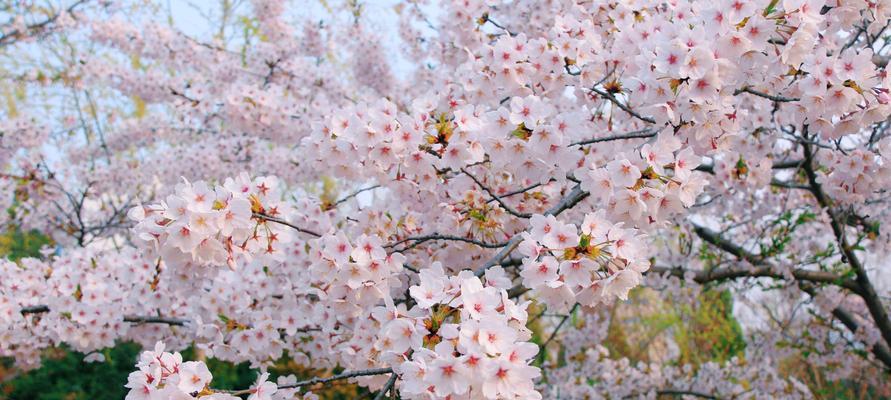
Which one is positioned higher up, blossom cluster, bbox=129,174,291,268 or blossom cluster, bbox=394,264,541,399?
blossom cluster, bbox=129,174,291,268

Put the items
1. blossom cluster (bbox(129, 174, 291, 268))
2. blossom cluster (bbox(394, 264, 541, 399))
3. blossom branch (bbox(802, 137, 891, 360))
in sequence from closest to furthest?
blossom cluster (bbox(394, 264, 541, 399)) → blossom cluster (bbox(129, 174, 291, 268)) → blossom branch (bbox(802, 137, 891, 360))

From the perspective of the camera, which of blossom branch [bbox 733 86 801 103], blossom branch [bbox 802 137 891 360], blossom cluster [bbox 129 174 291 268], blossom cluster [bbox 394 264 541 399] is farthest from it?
blossom branch [bbox 802 137 891 360]

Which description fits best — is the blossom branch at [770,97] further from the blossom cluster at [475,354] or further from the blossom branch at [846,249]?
the blossom branch at [846,249]

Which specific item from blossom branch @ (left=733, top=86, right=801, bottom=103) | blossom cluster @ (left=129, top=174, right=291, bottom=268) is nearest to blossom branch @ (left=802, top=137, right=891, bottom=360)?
blossom branch @ (left=733, top=86, right=801, bottom=103)

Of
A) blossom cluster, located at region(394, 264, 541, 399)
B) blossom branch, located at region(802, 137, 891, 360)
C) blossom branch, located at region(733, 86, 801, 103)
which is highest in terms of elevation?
blossom branch, located at region(802, 137, 891, 360)

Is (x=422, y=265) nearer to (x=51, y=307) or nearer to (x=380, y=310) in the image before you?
(x=380, y=310)

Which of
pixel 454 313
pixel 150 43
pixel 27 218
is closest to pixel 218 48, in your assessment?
pixel 150 43

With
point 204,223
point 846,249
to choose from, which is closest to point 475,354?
point 204,223

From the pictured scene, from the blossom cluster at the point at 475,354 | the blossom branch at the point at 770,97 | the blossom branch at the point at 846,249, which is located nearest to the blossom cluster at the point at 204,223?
the blossom cluster at the point at 475,354

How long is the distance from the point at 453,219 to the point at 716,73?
1388mm

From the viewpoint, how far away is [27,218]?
661 cm

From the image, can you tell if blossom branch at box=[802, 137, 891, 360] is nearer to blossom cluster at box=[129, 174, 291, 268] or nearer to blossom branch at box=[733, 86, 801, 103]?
blossom branch at box=[733, 86, 801, 103]

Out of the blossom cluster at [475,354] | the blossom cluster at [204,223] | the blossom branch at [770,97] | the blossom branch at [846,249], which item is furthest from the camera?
the blossom branch at [846,249]

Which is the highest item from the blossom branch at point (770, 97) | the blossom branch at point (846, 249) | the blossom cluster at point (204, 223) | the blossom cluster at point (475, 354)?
the blossom branch at point (846, 249)
